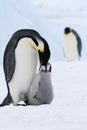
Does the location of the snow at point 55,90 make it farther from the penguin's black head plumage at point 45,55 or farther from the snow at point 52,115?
the penguin's black head plumage at point 45,55

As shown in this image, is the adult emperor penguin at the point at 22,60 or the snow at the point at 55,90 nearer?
the snow at the point at 55,90

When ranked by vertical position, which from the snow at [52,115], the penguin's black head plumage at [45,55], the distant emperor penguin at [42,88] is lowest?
the snow at [52,115]

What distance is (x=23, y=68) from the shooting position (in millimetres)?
2990

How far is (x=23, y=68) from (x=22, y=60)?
52 millimetres

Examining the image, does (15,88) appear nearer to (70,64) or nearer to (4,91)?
(4,91)

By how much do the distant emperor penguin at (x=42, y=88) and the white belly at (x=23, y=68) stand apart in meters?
0.07

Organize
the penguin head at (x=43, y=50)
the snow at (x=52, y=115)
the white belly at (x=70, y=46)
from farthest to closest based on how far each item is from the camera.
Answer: the white belly at (x=70, y=46) → the penguin head at (x=43, y=50) → the snow at (x=52, y=115)

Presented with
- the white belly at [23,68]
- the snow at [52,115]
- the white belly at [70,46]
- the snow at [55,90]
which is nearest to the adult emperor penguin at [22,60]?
the white belly at [23,68]

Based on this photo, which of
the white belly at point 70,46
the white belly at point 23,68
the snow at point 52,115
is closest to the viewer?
the snow at point 52,115

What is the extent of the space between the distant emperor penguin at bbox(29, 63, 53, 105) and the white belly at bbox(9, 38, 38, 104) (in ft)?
0.22

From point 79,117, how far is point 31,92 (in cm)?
70

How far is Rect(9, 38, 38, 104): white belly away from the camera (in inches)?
115

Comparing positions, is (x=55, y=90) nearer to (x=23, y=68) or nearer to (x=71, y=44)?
(x=23, y=68)

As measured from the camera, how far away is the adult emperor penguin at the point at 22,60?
289 centimetres
